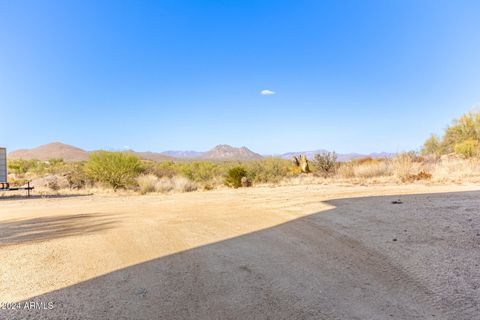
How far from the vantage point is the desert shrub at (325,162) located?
20927mm

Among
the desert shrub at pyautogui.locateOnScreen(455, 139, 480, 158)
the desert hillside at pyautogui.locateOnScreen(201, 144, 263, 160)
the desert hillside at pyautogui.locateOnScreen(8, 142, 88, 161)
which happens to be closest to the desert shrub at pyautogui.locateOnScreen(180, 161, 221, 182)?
the desert shrub at pyautogui.locateOnScreen(455, 139, 480, 158)

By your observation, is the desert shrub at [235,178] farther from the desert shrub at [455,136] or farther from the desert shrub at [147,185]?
the desert shrub at [455,136]

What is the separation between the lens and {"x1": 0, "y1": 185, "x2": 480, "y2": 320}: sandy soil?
3164 mm

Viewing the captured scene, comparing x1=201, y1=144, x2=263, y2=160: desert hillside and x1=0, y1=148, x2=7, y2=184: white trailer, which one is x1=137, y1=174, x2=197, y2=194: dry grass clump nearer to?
x1=0, y1=148, x2=7, y2=184: white trailer

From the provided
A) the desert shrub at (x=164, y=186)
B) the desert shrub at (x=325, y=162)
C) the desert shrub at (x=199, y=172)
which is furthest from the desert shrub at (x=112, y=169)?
the desert shrub at (x=325, y=162)

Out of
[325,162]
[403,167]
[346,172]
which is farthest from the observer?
[325,162]

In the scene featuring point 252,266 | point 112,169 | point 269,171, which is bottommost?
point 252,266

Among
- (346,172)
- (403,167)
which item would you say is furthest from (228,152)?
(403,167)

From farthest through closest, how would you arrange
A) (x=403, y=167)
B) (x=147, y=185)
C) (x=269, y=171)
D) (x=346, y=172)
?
(x=269, y=171) → (x=346, y=172) → (x=147, y=185) → (x=403, y=167)

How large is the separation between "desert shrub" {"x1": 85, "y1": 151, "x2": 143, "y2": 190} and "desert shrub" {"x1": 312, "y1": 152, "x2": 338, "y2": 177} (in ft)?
37.1

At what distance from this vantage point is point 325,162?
2150cm

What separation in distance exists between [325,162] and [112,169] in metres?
13.1

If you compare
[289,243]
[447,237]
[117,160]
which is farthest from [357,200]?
[117,160]

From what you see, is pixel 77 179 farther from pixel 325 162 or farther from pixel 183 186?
pixel 325 162
